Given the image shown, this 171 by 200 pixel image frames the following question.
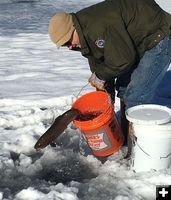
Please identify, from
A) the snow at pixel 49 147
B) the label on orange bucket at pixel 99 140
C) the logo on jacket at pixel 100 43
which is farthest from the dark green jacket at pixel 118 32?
the snow at pixel 49 147

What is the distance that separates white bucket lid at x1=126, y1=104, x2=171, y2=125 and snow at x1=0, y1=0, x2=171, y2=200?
Answer: 1.58 feet

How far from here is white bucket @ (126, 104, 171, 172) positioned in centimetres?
364

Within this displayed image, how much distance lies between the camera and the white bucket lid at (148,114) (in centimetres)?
362

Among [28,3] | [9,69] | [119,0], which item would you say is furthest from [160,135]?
[28,3]

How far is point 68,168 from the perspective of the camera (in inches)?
163

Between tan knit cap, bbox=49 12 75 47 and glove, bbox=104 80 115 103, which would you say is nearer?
tan knit cap, bbox=49 12 75 47

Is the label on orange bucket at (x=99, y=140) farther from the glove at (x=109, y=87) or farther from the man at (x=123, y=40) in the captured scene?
the glove at (x=109, y=87)

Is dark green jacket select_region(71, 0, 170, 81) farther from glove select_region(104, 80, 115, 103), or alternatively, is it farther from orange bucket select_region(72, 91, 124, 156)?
glove select_region(104, 80, 115, 103)

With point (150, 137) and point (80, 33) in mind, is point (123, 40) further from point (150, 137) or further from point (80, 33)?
point (150, 137)

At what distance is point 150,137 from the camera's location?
370 centimetres

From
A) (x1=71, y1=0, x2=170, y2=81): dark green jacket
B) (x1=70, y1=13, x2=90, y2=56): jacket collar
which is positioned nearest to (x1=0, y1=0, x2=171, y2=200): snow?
(x1=71, y1=0, x2=170, y2=81): dark green jacket

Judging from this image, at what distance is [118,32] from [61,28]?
0.47 m

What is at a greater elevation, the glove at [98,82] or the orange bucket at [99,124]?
the glove at [98,82]

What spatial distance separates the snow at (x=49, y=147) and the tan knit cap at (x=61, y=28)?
1.19 meters
